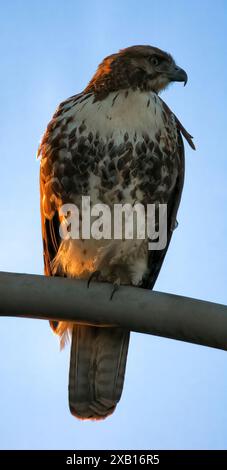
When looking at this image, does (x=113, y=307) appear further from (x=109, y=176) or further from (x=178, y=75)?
(x=178, y=75)

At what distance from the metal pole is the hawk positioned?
162 centimetres

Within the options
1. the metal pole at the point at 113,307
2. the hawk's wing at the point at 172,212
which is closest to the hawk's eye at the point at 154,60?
the hawk's wing at the point at 172,212

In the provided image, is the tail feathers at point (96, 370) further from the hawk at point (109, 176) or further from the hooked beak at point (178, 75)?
the hooked beak at point (178, 75)

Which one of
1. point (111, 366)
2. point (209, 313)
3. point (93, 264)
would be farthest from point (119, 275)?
point (209, 313)

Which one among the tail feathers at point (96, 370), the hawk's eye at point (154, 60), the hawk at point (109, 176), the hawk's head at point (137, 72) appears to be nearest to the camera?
the tail feathers at point (96, 370)

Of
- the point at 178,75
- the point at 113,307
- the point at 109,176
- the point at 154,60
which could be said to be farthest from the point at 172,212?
the point at 113,307

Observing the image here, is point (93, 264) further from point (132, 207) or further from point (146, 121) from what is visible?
point (146, 121)

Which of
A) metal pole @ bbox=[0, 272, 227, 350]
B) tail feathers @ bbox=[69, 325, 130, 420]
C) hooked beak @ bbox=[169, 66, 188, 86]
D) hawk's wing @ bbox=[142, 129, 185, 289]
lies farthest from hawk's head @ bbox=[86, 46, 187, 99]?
metal pole @ bbox=[0, 272, 227, 350]

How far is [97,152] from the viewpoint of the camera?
198 inches

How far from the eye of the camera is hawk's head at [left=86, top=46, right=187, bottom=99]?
17.8 ft

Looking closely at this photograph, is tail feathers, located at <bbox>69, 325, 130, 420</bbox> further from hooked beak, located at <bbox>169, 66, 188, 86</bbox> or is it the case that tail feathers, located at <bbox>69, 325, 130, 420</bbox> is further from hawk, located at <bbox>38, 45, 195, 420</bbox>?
hooked beak, located at <bbox>169, 66, 188, 86</bbox>

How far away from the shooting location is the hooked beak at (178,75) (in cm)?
556

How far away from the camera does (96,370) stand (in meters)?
5.05

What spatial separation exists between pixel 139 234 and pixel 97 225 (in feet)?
0.92
